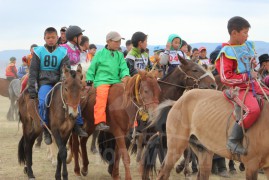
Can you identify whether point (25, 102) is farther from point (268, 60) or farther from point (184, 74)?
point (268, 60)

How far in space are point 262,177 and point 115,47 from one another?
3791 mm

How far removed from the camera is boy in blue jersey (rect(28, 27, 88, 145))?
26.8ft

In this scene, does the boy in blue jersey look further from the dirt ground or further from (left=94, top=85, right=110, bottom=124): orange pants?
the dirt ground

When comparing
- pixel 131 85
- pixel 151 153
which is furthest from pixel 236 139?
pixel 131 85

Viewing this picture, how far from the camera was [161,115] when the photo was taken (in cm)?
751

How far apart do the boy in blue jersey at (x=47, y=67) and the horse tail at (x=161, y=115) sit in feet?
4.29

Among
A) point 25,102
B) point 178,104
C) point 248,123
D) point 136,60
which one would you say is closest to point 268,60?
point 136,60

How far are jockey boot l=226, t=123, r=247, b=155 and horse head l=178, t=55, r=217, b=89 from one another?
2.56 m

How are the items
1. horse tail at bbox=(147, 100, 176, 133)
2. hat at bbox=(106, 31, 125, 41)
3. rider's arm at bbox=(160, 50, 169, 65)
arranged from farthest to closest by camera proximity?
rider's arm at bbox=(160, 50, 169, 65) < hat at bbox=(106, 31, 125, 41) < horse tail at bbox=(147, 100, 176, 133)

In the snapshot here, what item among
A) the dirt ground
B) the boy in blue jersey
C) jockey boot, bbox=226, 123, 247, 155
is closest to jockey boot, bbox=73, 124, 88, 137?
the boy in blue jersey

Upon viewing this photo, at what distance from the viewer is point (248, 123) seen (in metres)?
5.75

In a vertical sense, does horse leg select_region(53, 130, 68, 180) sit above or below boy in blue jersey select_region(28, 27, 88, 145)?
below

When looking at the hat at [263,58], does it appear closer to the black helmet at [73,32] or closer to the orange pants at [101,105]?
the orange pants at [101,105]

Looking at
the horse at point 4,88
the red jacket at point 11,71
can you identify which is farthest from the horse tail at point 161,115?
the red jacket at point 11,71
